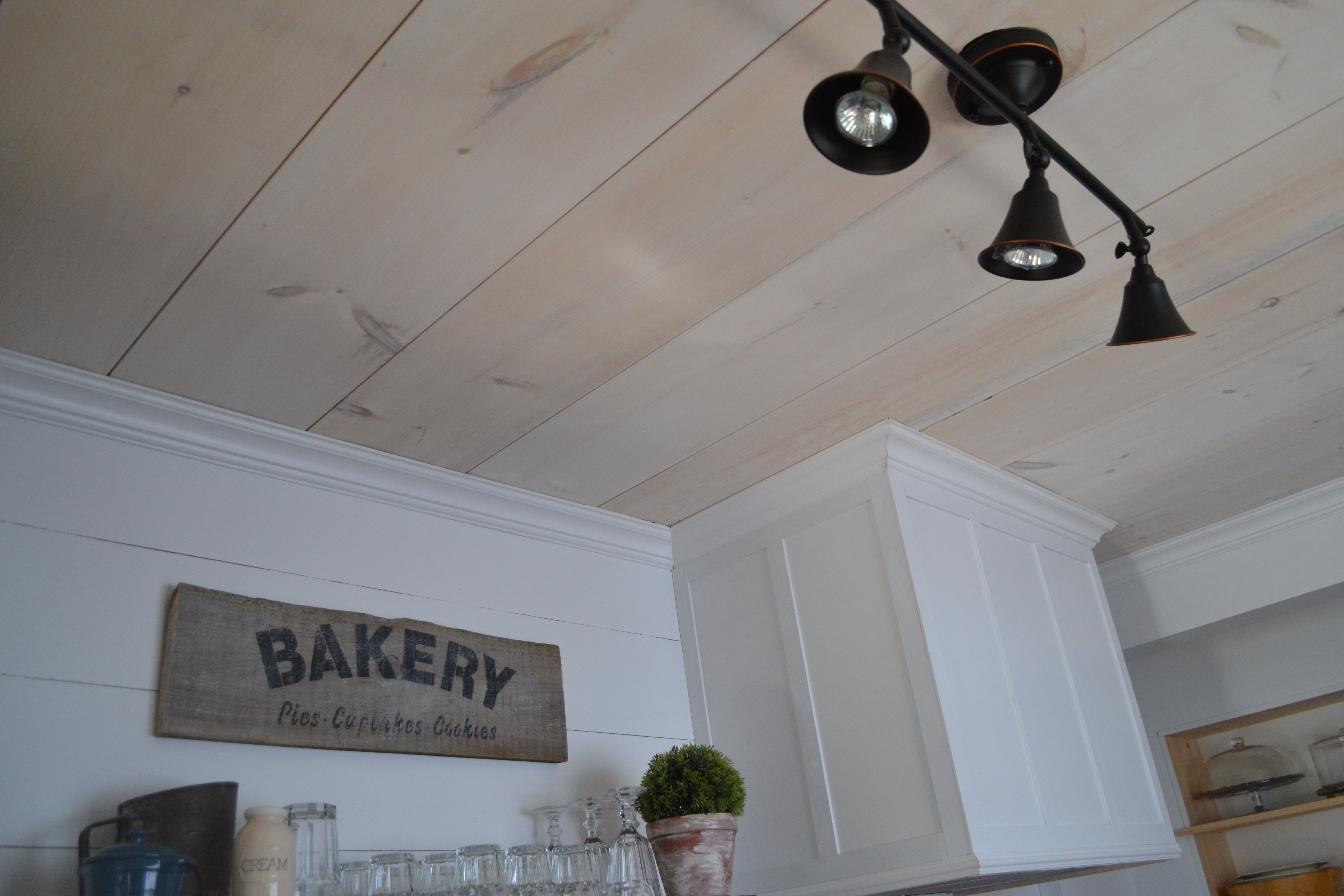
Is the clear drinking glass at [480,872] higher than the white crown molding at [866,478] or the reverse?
the reverse

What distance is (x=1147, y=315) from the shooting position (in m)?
1.45

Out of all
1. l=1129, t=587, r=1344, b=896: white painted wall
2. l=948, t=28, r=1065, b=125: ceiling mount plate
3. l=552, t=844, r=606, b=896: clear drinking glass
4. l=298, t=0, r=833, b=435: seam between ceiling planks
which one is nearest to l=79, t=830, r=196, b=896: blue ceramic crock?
l=552, t=844, r=606, b=896: clear drinking glass

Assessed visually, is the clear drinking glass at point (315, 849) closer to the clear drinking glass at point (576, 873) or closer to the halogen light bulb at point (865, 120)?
the clear drinking glass at point (576, 873)

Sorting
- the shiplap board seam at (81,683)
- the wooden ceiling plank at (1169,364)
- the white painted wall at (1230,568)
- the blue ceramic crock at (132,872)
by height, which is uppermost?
the wooden ceiling plank at (1169,364)

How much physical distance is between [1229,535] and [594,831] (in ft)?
6.98

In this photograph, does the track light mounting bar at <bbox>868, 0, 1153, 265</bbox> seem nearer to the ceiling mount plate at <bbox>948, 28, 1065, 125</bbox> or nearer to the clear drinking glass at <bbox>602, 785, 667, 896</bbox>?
the ceiling mount plate at <bbox>948, 28, 1065, 125</bbox>

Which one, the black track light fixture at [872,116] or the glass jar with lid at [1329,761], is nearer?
the black track light fixture at [872,116]

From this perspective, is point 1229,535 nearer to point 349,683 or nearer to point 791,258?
point 791,258

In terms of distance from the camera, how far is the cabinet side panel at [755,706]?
7.56 ft

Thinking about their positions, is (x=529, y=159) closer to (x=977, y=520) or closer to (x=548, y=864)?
(x=548, y=864)

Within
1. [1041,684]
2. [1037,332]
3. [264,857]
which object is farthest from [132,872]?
[1041,684]

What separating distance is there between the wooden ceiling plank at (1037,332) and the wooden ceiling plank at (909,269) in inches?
1.0

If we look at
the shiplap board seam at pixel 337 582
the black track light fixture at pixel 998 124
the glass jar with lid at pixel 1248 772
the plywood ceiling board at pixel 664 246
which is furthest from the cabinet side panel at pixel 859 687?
the glass jar with lid at pixel 1248 772

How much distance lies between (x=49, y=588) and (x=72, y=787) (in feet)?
1.06
